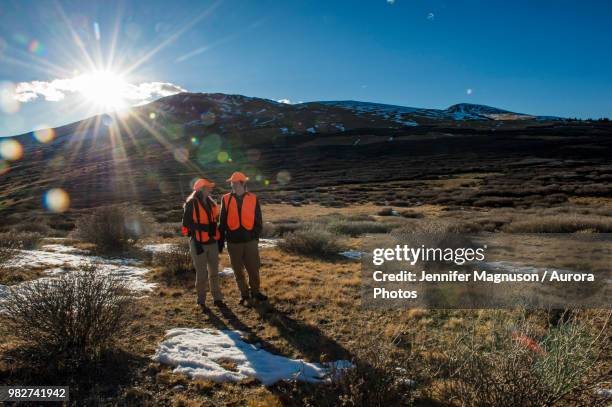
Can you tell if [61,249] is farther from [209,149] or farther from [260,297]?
[209,149]

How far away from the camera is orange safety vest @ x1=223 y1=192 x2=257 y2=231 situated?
233 inches

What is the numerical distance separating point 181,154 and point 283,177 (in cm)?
3871

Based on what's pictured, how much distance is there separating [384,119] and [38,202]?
328ft

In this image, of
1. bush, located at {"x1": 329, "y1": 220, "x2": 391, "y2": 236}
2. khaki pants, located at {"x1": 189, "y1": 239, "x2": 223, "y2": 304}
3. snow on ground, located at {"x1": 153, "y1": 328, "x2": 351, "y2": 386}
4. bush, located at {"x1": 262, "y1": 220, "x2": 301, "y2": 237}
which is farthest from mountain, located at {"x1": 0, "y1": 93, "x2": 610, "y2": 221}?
snow on ground, located at {"x1": 153, "y1": 328, "x2": 351, "y2": 386}

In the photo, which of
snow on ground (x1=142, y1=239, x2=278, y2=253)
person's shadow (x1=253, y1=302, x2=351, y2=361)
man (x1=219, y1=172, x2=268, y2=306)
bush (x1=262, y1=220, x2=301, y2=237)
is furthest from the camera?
bush (x1=262, y1=220, x2=301, y2=237)

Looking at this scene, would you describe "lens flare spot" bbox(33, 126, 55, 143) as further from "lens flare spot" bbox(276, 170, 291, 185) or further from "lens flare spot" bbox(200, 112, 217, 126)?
"lens flare spot" bbox(276, 170, 291, 185)

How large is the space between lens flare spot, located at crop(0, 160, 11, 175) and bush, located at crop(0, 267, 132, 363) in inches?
4421

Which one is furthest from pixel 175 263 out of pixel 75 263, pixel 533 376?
pixel 533 376

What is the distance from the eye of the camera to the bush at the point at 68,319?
3748 millimetres

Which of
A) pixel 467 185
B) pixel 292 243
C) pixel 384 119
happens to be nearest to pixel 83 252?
pixel 292 243

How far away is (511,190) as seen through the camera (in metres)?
33.4

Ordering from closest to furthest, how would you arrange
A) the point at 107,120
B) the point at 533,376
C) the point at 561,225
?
the point at 533,376 → the point at 561,225 → the point at 107,120

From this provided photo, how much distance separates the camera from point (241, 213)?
5.92 m

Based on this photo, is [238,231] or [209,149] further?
[209,149]
